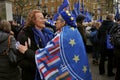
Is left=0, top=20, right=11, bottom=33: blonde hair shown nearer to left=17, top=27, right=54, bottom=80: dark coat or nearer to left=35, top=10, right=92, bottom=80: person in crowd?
left=17, top=27, right=54, bottom=80: dark coat

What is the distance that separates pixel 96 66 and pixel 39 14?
7.49 metres

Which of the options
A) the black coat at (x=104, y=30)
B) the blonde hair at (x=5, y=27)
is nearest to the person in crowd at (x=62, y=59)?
the blonde hair at (x=5, y=27)

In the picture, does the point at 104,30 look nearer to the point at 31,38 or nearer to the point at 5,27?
the point at 5,27

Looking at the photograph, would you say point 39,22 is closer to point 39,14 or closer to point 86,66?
point 39,14

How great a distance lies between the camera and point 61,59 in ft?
13.8

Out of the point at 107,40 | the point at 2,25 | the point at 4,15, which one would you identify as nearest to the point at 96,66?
the point at 107,40

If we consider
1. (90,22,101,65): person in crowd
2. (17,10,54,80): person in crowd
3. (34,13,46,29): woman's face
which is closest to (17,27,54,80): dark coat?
(17,10,54,80): person in crowd

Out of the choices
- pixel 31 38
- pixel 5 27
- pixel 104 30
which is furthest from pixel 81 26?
pixel 31 38

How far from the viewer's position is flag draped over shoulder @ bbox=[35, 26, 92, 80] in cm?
421

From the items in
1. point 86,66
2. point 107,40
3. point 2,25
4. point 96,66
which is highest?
point 2,25

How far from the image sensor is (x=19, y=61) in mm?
4836

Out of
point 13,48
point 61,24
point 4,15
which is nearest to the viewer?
point 61,24

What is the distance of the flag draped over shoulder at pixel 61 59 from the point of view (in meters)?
4.21

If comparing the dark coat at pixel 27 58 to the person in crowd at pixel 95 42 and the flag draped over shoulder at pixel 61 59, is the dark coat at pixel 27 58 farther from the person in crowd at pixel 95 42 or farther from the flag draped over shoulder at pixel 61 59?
the person in crowd at pixel 95 42
